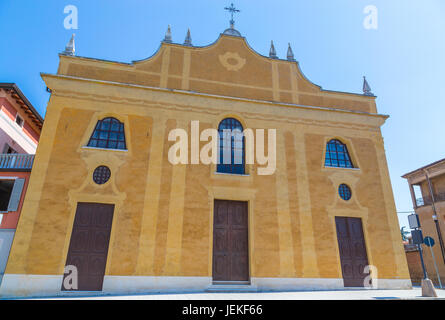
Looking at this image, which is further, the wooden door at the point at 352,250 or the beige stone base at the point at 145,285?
the wooden door at the point at 352,250

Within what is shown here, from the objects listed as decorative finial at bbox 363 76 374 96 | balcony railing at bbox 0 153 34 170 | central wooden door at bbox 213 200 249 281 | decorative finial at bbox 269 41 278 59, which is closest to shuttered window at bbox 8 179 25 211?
balcony railing at bbox 0 153 34 170

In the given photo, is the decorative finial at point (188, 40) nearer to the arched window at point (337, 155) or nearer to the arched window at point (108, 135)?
the arched window at point (108, 135)

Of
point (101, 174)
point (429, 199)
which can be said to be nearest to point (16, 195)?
point (101, 174)

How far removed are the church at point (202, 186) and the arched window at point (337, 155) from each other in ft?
0.20

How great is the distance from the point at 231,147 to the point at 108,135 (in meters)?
5.84

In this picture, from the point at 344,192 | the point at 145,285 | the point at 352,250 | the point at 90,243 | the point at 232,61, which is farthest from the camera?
the point at 232,61

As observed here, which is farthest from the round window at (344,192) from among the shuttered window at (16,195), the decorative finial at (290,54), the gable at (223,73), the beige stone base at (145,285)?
the shuttered window at (16,195)

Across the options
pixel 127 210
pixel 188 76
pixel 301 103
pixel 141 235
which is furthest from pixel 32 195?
pixel 301 103

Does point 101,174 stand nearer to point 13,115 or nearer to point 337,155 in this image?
point 13,115

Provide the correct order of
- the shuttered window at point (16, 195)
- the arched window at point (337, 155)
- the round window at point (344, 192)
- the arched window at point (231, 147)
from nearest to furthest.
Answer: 1. the shuttered window at point (16, 195)
2. the arched window at point (231, 147)
3. the round window at point (344, 192)
4. the arched window at point (337, 155)

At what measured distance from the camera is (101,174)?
475 inches

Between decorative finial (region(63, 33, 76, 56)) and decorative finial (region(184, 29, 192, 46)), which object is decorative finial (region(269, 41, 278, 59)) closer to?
decorative finial (region(184, 29, 192, 46))

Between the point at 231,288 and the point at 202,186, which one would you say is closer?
the point at 231,288

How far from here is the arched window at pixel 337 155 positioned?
1466cm
